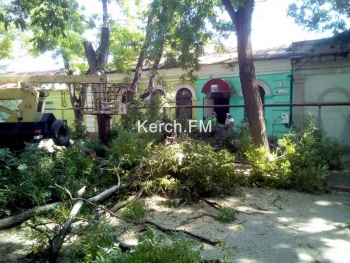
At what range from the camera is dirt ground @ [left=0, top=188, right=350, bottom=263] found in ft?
11.0

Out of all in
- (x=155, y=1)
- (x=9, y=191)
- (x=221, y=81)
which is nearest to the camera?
(x=9, y=191)

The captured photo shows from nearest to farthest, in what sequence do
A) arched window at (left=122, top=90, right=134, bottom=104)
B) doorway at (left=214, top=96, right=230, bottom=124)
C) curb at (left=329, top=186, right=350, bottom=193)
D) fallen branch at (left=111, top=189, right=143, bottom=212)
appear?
fallen branch at (left=111, top=189, right=143, bottom=212) → curb at (left=329, top=186, right=350, bottom=193) → arched window at (left=122, top=90, right=134, bottom=104) → doorway at (left=214, top=96, right=230, bottom=124)

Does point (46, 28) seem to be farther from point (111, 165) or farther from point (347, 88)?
point (347, 88)

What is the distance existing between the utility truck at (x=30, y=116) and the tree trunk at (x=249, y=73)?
357 centimetres

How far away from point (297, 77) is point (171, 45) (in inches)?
239

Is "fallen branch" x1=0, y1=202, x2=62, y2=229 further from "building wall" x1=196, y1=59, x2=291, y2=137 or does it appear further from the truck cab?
"building wall" x1=196, y1=59, x2=291, y2=137

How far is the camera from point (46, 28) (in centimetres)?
698

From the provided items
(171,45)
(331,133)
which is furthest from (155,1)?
(331,133)

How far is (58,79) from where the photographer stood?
785 centimetres

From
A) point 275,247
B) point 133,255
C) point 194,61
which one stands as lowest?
point 275,247

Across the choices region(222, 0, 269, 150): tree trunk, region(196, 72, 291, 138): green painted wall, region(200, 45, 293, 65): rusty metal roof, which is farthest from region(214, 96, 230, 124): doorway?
region(222, 0, 269, 150): tree trunk

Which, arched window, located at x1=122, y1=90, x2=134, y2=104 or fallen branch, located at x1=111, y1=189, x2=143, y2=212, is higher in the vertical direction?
arched window, located at x1=122, y1=90, x2=134, y2=104

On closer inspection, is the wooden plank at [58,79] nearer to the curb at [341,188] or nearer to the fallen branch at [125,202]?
the fallen branch at [125,202]

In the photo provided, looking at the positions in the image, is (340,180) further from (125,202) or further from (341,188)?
(125,202)
